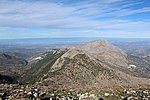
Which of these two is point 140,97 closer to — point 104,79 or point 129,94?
point 129,94

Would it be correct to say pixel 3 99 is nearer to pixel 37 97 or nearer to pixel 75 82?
pixel 37 97

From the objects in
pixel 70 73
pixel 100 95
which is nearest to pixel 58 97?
pixel 100 95

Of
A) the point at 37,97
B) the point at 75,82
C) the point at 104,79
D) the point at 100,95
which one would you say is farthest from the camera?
the point at 104,79

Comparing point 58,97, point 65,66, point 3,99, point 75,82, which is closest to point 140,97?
point 58,97

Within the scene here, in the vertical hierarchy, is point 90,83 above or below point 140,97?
below

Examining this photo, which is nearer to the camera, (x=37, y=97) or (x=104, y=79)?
(x=37, y=97)

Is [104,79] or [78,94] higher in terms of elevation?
[78,94]

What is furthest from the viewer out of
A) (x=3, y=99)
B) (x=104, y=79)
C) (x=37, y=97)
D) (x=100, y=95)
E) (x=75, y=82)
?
(x=104, y=79)

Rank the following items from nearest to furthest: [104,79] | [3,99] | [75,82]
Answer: [3,99] < [75,82] < [104,79]

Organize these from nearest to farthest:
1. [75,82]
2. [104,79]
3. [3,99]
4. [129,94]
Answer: [3,99] < [129,94] < [75,82] < [104,79]
